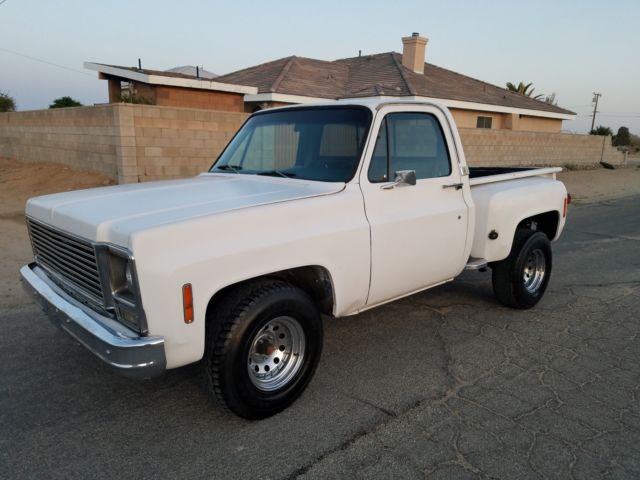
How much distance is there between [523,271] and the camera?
5191 mm

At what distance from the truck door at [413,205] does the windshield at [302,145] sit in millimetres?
168

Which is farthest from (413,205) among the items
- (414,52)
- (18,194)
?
(414,52)

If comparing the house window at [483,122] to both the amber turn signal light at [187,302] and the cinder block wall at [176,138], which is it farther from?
the amber turn signal light at [187,302]

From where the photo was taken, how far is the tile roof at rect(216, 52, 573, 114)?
21734mm

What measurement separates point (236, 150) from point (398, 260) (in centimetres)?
181

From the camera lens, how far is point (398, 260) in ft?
12.9

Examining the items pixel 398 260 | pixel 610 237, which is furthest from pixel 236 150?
pixel 610 237

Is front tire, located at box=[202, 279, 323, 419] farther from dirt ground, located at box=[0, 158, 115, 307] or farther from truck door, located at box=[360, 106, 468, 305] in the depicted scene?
dirt ground, located at box=[0, 158, 115, 307]

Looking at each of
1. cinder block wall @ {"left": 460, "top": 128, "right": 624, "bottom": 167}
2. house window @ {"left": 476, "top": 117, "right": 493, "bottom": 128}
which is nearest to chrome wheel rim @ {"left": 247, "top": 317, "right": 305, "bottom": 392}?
cinder block wall @ {"left": 460, "top": 128, "right": 624, "bottom": 167}

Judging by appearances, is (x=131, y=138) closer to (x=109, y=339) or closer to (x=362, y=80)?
(x=109, y=339)

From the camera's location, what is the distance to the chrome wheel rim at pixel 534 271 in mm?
5441

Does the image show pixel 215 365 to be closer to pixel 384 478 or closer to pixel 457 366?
pixel 384 478

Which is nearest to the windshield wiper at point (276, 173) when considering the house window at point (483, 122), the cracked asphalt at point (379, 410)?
the cracked asphalt at point (379, 410)

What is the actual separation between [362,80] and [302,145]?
21.6 metres
